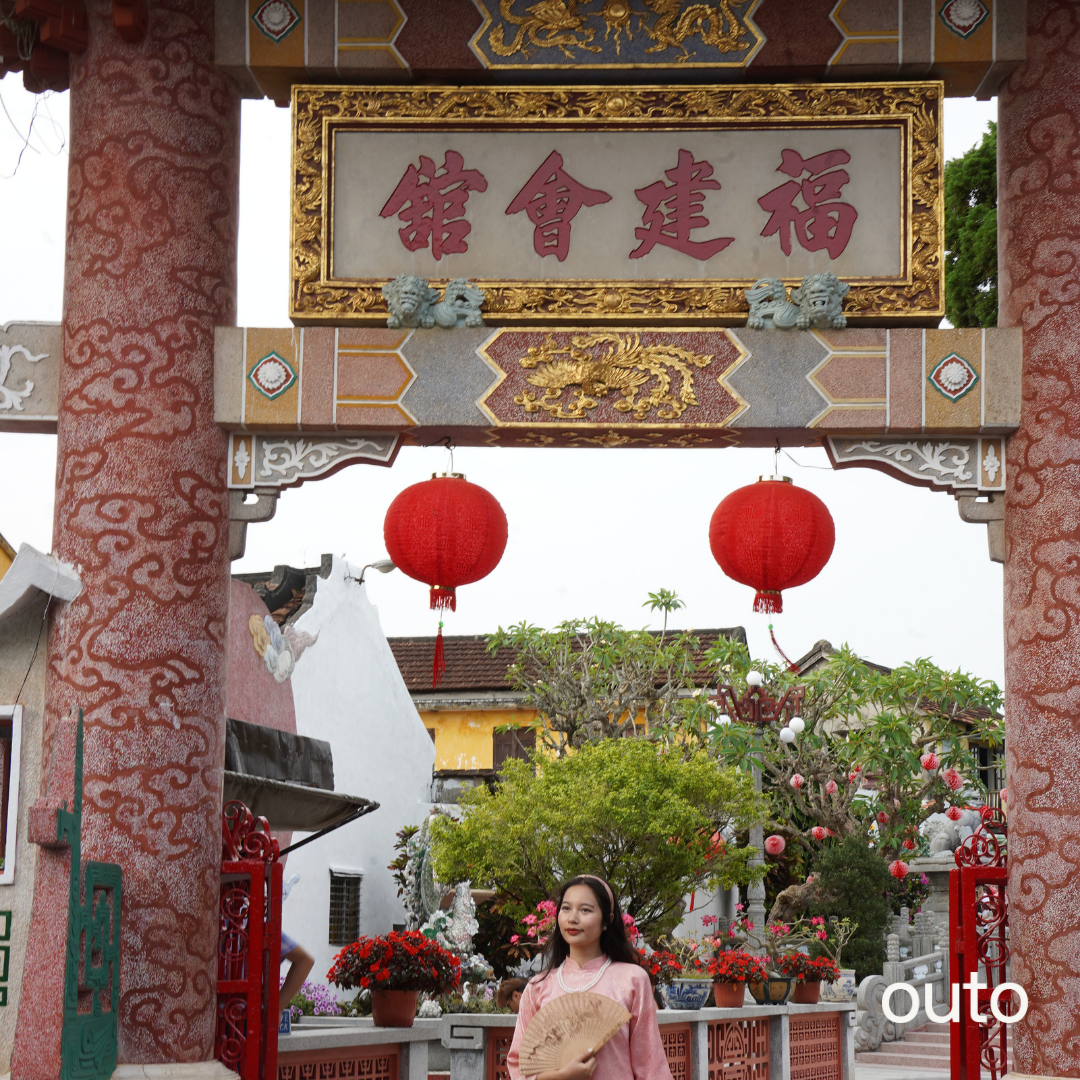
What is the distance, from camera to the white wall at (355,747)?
12.6 metres

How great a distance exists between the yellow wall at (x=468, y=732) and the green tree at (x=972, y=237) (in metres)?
11.2

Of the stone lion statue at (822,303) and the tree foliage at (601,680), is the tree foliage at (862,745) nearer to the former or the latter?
the tree foliage at (601,680)

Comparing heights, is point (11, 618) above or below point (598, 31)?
below

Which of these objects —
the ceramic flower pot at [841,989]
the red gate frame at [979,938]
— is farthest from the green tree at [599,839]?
the red gate frame at [979,938]

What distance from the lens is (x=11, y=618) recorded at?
4977mm

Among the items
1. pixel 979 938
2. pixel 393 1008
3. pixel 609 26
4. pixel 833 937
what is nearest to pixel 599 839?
pixel 833 937

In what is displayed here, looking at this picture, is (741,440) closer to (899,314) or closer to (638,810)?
(899,314)

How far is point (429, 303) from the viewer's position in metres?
5.16

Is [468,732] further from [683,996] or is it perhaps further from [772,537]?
[772,537]

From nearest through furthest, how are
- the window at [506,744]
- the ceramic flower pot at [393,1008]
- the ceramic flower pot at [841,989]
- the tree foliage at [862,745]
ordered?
the ceramic flower pot at [393,1008]
the ceramic flower pot at [841,989]
the tree foliage at [862,745]
the window at [506,744]

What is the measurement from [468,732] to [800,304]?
16.4 m

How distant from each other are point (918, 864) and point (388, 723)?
7.06m

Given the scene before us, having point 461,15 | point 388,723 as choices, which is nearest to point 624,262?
point 461,15

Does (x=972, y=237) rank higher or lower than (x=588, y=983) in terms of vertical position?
higher
